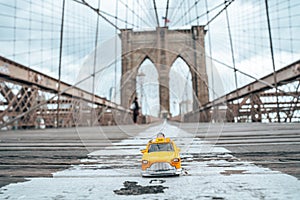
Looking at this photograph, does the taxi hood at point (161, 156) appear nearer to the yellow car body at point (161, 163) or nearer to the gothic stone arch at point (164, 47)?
the yellow car body at point (161, 163)

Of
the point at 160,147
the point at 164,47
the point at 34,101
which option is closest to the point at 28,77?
the point at 34,101

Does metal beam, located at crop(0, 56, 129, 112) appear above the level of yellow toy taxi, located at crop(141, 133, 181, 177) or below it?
above

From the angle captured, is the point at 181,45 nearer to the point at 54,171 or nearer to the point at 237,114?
the point at 237,114

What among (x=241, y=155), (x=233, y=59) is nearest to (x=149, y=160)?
(x=241, y=155)

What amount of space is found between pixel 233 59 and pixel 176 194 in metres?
13.3

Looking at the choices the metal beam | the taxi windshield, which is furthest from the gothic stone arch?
the taxi windshield

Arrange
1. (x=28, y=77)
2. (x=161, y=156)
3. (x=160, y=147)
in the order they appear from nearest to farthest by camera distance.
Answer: (x=161, y=156)
(x=160, y=147)
(x=28, y=77)

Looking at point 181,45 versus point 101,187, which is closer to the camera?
point 101,187

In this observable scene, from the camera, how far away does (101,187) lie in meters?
1.34

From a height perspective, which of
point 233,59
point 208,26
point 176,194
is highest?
point 208,26

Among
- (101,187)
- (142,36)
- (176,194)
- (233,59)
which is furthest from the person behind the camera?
(142,36)

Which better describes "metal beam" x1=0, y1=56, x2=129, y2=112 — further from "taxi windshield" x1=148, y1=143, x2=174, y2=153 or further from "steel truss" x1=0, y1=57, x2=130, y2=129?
"taxi windshield" x1=148, y1=143, x2=174, y2=153

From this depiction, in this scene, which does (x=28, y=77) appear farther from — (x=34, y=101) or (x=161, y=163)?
(x=161, y=163)

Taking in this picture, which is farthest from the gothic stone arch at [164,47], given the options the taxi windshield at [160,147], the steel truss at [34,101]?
the taxi windshield at [160,147]
